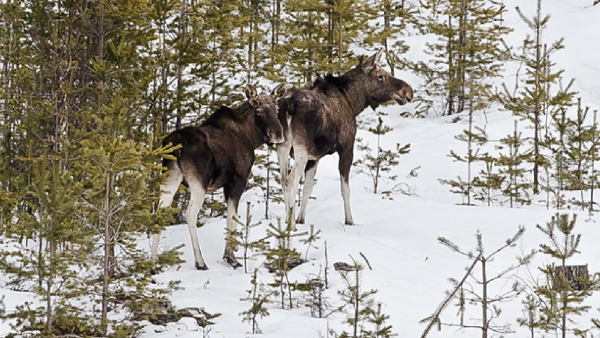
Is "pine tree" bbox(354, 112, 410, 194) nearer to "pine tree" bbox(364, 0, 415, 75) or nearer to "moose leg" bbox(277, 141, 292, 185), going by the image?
"pine tree" bbox(364, 0, 415, 75)

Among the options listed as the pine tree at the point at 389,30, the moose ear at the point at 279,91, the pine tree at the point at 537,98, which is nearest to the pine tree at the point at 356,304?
the moose ear at the point at 279,91

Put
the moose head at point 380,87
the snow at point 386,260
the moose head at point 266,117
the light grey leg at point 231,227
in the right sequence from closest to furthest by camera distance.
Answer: the snow at point 386,260 → the light grey leg at point 231,227 → the moose head at point 266,117 → the moose head at point 380,87

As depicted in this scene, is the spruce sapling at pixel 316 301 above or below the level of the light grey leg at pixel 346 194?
below

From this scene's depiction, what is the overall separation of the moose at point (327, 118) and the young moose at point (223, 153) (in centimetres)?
95

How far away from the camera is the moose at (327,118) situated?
954 cm

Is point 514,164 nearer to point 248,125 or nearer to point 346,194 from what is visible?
point 346,194

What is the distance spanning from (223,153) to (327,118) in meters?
2.53

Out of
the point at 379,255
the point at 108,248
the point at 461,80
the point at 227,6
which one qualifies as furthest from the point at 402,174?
the point at 108,248

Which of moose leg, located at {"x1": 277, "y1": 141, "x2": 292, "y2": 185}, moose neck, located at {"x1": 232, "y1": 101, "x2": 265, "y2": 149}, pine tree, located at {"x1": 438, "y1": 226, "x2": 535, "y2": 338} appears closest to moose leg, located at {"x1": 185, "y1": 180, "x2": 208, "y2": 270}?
moose neck, located at {"x1": 232, "y1": 101, "x2": 265, "y2": 149}

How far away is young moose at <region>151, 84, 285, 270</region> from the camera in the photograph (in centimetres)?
755

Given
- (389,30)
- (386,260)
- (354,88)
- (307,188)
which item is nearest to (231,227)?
(386,260)

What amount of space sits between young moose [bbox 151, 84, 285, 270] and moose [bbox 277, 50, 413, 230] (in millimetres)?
953

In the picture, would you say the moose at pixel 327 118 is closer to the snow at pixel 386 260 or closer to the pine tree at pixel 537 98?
the snow at pixel 386 260

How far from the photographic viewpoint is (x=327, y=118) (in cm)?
986
